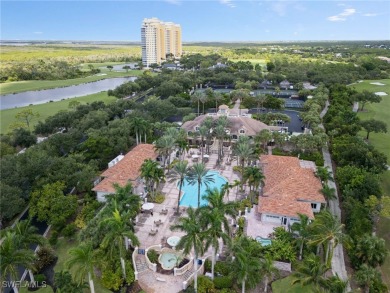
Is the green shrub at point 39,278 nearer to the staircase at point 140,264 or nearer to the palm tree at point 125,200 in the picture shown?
the staircase at point 140,264

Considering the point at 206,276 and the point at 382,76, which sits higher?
the point at 382,76

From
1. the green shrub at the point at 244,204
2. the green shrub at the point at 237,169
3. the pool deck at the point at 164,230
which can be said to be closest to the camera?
the pool deck at the point at 164,230

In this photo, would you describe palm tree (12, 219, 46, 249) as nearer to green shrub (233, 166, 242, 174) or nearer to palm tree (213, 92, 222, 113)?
green shrub (233, 166, 242, 174)

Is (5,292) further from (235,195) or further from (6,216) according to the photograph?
(235,195)

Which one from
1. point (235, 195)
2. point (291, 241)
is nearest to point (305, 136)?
point (235, 195)

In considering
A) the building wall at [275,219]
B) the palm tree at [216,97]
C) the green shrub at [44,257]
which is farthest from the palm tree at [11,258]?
the palm tree at [216,97]

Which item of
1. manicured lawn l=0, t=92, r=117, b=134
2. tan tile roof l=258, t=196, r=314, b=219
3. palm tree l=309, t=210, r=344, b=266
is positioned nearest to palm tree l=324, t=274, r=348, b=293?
palm tree l=309, t=210, r=344, b=266
